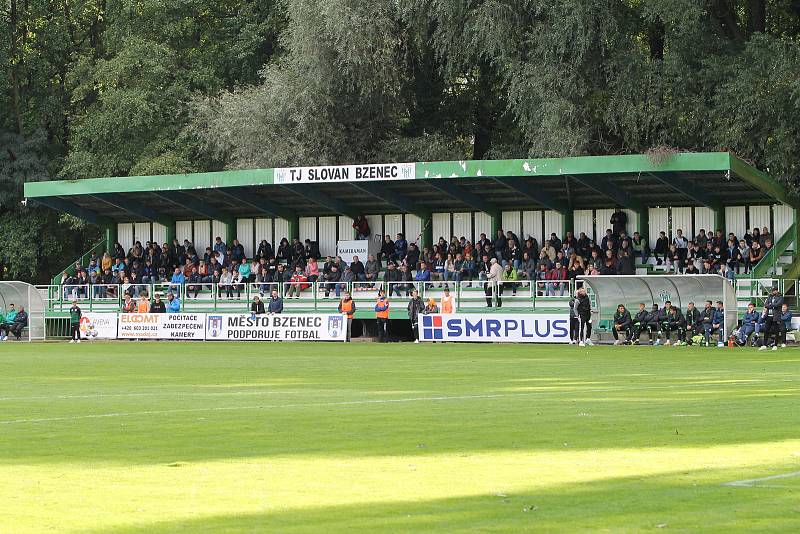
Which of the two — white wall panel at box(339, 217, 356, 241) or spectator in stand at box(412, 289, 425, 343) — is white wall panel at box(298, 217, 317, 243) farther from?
spectator in stand at box(412, 289, 425, 343)

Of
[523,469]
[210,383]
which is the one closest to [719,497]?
[523,469]

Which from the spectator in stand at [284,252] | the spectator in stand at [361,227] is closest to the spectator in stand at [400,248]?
the spectator in stand at [361,227]

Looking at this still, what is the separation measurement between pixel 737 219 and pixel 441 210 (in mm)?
11504

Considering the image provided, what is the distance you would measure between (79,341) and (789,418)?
1511 inches

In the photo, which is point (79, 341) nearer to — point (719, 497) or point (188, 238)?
point (188, 238)

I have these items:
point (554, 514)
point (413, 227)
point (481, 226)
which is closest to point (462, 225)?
point (481, 226)

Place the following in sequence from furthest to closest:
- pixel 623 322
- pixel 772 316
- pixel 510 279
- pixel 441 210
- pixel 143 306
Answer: pixel 441 210 < pixel 143 306 < pixel 510 279 < pixel 623 322 < pixel 772 316

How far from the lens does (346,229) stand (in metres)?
54.5

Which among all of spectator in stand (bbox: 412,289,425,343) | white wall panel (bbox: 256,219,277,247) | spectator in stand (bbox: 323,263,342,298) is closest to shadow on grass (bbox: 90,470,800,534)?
spectator in stand (bbox: 412,289,425,343)

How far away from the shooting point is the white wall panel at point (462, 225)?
51938 millimetres

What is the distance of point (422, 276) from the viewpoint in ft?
150

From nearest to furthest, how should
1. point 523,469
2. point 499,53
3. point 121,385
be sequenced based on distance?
point 523,469
point 121,385
point 499,53

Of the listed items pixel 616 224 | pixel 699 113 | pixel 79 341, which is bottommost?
pixel 79 341

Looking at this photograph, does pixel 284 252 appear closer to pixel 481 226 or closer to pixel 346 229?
pixel 346 229
